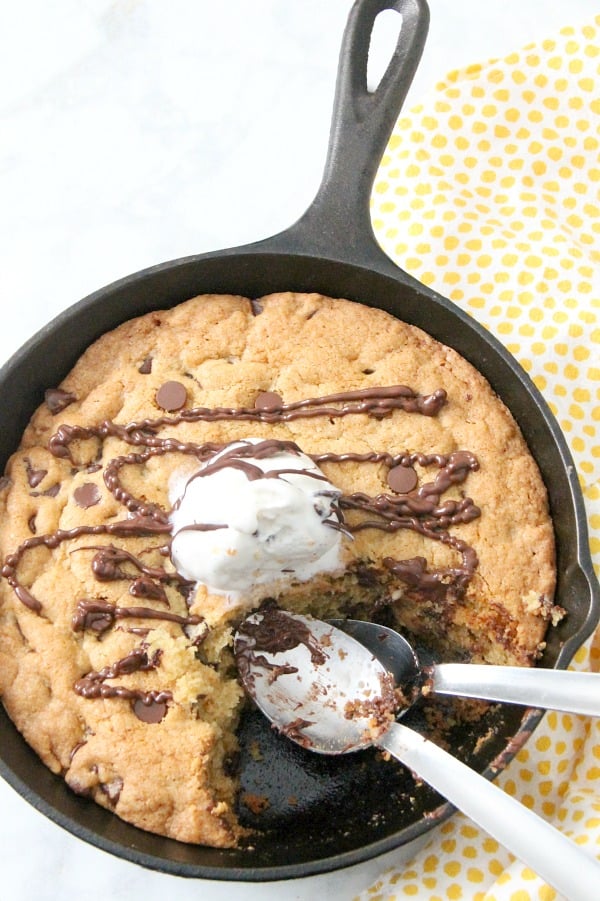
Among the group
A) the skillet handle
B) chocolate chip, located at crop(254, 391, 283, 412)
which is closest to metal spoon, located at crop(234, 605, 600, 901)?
chocolate chip, located at crop(254, 391, 283, 412)

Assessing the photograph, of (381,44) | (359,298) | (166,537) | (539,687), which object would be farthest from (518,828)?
(381,44)

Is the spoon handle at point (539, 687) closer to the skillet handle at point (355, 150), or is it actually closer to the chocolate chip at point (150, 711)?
the chocolate chip at point (150, 711)

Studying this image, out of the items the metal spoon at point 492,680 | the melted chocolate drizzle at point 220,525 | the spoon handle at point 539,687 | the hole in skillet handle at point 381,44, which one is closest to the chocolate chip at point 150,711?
the melted chocolate drizzle at point 220,525

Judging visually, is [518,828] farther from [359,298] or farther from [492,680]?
[359,298]

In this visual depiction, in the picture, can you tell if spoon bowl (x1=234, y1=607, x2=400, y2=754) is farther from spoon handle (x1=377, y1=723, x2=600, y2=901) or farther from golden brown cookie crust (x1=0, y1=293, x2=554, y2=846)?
spoon handle (x1=377, y1=723, x2=600, y2=901)

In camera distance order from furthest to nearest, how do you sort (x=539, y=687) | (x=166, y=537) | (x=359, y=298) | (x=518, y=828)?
(x=359, y=298)
(x=166, y=537)
(x=539, y=687)
(x=518, y=828)

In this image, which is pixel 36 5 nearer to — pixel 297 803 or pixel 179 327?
pixel 179 327

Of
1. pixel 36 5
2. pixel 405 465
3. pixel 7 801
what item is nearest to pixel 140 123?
pixel 36 5
